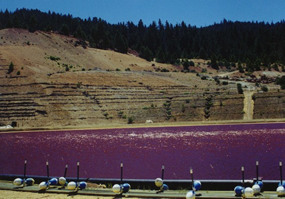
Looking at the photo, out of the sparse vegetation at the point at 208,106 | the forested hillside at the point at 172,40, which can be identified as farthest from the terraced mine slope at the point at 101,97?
the forested hillside at the point at 172,40

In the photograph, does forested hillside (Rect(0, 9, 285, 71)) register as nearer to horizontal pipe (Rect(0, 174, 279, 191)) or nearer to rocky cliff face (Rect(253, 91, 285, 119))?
rocky cliff face (Rect(253, 91, 285, 119))

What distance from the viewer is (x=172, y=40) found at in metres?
170

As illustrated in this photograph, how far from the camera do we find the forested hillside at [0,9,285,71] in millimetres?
130625

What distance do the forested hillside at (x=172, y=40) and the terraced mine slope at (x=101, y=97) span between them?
38.2 m

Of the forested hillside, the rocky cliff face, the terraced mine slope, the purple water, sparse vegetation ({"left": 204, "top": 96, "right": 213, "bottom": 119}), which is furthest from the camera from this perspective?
the forested hillside

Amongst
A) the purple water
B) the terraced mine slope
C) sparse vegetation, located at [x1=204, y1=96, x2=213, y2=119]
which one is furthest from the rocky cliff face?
the purple water

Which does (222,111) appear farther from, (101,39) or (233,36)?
(233,36)

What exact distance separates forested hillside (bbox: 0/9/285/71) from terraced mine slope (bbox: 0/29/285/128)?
1505 inches

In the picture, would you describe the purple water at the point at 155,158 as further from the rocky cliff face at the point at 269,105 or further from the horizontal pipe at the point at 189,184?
the rocky cliff face at the point at 269,105

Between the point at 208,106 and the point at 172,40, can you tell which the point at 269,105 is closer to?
the point at 208,106

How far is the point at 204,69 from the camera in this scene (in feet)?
390

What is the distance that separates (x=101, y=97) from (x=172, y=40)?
357ft

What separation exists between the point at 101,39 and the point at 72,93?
73.7 meters

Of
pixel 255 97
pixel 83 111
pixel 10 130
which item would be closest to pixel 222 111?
pixel 255 97
